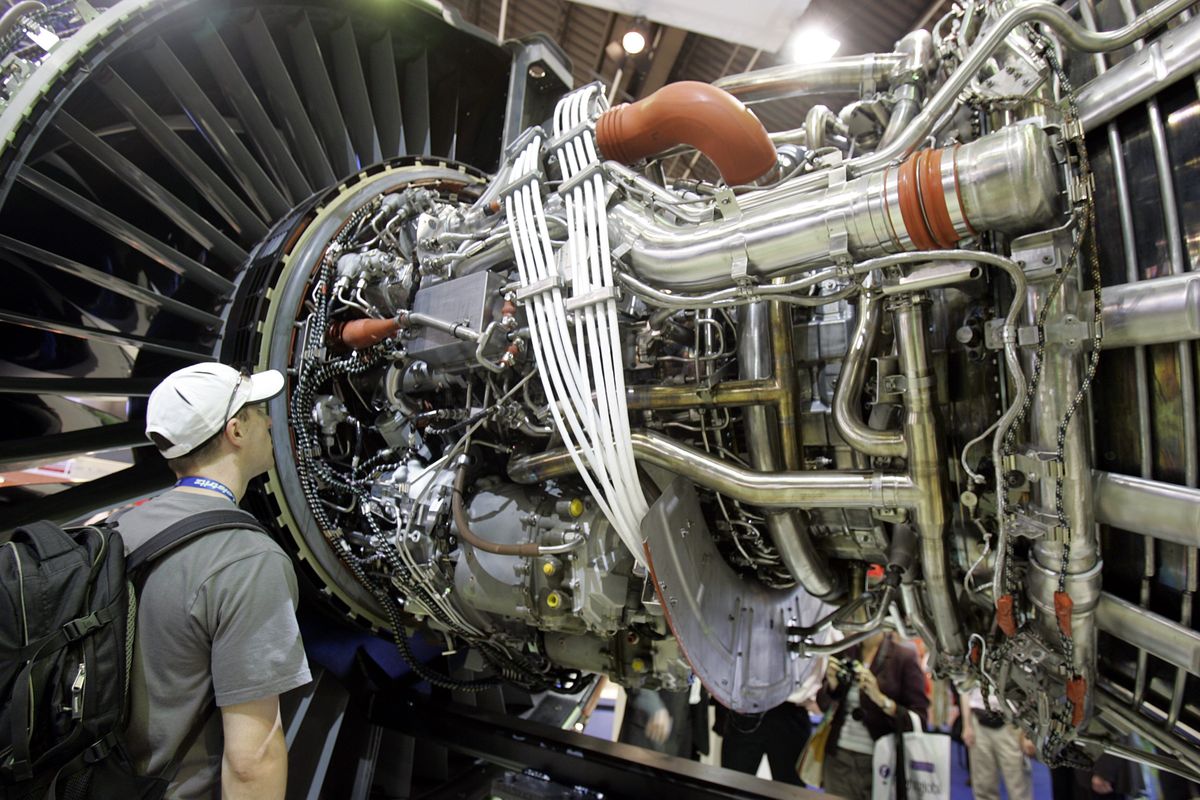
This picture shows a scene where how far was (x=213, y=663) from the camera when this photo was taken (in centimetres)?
136

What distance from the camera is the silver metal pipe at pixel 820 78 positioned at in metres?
1.78

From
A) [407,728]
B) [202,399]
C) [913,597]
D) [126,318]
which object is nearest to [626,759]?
[407,728]

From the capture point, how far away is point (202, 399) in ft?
5.21

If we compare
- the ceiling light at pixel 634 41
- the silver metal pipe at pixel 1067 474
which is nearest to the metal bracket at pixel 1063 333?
the silver metal pipe at pixel 1067 474

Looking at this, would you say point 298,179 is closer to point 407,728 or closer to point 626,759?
point 407,728

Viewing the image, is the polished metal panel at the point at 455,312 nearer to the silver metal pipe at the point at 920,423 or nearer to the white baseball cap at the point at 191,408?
the white baseball cap at the point at 191,408

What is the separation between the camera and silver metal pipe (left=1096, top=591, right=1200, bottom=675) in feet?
3.88

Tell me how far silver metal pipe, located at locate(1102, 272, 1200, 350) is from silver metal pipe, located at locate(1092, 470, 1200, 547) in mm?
263

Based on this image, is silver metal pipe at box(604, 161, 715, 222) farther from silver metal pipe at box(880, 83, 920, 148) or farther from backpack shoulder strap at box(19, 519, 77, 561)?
backpack shoulder strap at box(19, 519, 77, 561)

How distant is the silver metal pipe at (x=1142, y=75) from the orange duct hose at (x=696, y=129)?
67 cm

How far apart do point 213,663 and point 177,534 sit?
0.93 feet

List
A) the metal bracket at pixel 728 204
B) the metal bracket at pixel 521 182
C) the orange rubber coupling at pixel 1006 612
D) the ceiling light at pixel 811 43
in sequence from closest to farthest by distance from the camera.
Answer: the orange rubber coupling at pixel 1006 612, the metal bracket at pixel 728 204, the metal bracket at pixel 521 182, the ceiling light at pixel 811 43

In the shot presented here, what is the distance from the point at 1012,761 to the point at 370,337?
142 inches

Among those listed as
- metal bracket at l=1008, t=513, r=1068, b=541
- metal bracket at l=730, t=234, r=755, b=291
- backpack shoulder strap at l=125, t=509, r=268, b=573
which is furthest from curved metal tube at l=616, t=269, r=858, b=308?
backpack shoulder strap at l=125, t=509, r=268, b=573
